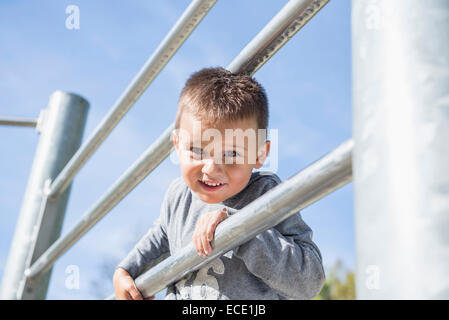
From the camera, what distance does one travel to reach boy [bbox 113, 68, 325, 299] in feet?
2.31

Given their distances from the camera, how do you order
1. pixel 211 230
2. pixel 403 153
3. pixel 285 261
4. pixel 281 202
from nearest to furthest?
pixel 403 153 < pixel 281 202 < pixel 211 230 < pixel 285 261

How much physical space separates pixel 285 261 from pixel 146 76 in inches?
17.9

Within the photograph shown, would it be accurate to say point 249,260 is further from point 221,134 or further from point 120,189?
point 120,189

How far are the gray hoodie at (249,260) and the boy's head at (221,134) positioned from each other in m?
0.04

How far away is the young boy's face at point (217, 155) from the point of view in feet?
2.46

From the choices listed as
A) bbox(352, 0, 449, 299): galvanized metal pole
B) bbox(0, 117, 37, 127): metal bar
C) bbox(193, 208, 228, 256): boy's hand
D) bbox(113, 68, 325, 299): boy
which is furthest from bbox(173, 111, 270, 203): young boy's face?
bbox(0, 117, 37, 127): metal bar

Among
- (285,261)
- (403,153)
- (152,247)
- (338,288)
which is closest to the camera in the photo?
(403,153)

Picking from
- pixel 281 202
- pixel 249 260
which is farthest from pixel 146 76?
pixel 281 202

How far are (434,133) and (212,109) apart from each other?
0.52 meters

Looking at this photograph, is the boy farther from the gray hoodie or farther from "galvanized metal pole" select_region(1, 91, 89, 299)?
"galvanized metal pole" select_region(1, 91, 89, 299)

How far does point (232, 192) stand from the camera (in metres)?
0.78
